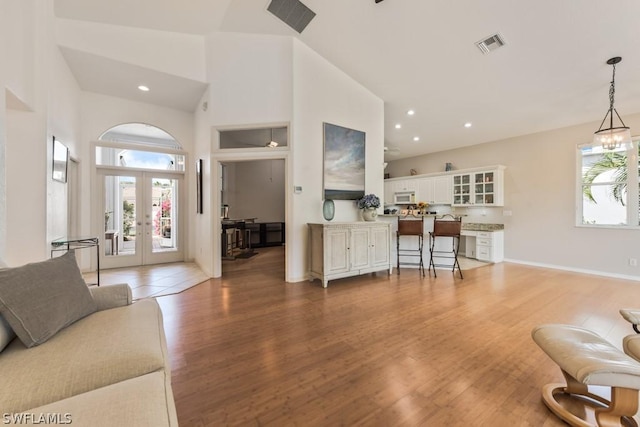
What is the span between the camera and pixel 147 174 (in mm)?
5309

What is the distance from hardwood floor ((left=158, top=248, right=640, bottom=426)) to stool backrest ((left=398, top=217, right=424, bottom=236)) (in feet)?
3.02

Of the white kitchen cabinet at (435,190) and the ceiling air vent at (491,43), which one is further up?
the ceiling air vent at (491,43)

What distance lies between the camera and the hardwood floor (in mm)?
1513

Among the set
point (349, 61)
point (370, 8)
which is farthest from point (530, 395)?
point (349, 61)

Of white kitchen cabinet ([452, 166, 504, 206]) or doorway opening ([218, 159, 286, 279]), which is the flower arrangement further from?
white kitchen cabinet ([452, 166, 504, 206])

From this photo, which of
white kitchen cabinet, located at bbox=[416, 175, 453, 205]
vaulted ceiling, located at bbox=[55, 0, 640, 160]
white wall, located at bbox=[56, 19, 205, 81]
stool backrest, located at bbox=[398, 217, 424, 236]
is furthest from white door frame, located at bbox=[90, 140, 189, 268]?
white kitchen cabinet, located at bbox=[416, 175, 453, 205]

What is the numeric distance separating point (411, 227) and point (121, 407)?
14.5ft

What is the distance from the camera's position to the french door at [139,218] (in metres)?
4.98

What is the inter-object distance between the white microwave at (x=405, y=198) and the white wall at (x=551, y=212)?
191cm

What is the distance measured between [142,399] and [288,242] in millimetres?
3250

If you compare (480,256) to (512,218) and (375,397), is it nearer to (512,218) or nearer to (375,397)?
(512,218)

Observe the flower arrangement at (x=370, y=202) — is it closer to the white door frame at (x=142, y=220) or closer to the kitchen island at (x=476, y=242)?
the kitchen island at (x=476, y=242)

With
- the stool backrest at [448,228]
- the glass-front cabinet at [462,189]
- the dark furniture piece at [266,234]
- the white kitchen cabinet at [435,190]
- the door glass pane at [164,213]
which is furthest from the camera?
the dark furniture piece at [266,234]

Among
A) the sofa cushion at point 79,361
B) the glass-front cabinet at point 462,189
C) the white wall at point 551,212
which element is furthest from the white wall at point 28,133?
the white wall at point 551,212
